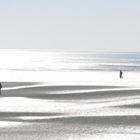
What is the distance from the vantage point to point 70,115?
34.4 metres

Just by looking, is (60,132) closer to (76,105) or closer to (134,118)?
(134,118)

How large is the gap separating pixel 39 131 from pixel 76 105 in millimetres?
12114

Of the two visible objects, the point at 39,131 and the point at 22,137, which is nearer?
the point at 22,137

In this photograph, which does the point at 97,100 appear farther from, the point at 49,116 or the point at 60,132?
the point at 60,132

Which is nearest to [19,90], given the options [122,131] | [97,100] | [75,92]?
[75,92]

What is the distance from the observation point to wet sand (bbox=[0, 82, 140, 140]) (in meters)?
27.6

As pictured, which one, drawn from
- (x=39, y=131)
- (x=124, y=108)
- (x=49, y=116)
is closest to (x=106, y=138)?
(x=39, y=131)

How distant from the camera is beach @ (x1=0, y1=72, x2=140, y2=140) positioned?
1088 inches

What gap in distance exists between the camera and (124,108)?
37219 millimetres

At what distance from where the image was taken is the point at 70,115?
113ft

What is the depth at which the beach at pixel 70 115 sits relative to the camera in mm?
27641

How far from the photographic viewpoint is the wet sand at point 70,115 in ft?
90.6

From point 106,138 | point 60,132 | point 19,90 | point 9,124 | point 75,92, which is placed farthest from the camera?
point 19,90

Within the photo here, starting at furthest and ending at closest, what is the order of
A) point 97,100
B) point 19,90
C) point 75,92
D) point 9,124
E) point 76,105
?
point 19,90 < point 75,92 < point 97,100 < point 76,105 < point 9,124
